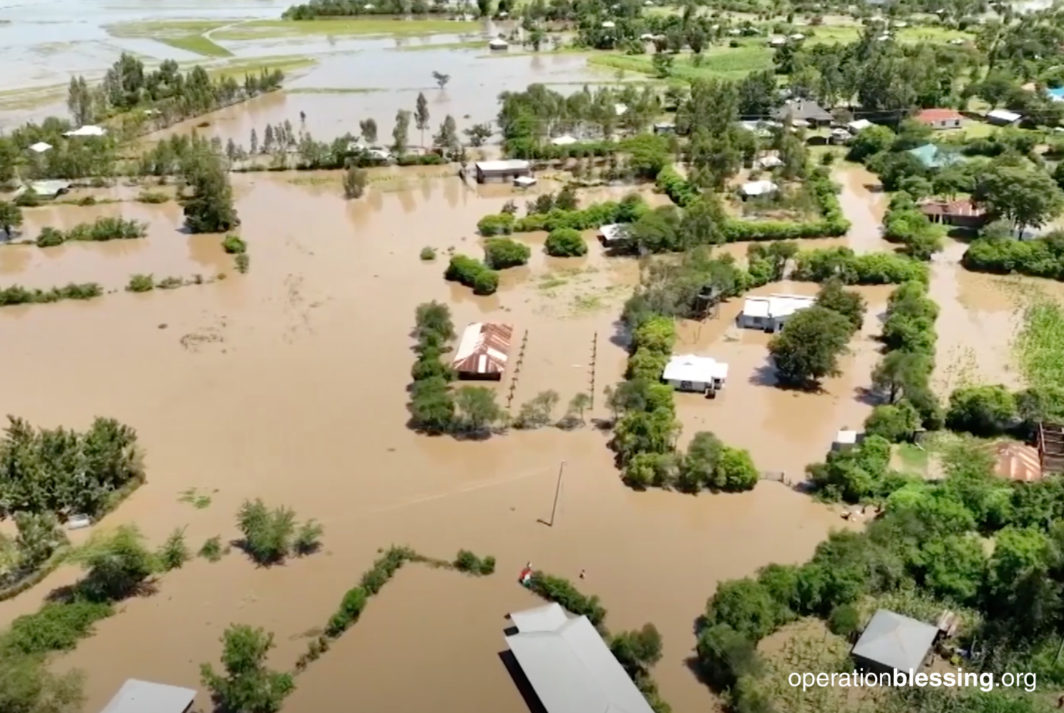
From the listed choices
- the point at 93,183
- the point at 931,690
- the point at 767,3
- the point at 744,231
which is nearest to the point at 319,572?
the point at 931,690

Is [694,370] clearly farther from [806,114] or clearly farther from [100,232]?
[806,114]

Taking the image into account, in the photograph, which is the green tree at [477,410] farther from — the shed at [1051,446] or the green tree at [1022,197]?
the green tree at [1022,197]

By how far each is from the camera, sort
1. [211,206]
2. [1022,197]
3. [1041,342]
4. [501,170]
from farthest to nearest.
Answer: [501,170]
[211,206]
[1022,197]
[1041,342]

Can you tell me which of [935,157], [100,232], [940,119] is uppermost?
[940,119]

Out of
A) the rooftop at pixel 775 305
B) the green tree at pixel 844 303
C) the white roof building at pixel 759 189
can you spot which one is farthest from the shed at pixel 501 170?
the green tree at pixel 844 303

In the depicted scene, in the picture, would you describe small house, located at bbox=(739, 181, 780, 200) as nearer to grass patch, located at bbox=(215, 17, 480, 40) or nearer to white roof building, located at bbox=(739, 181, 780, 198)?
white roof building, located at bbox=(739, 181, 780, 198)

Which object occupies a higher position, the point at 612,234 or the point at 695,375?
the point at 612,234

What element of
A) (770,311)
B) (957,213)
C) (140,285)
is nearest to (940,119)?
(957,213)

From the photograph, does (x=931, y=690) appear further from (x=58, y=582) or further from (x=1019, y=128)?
(x=1019, y=128)
